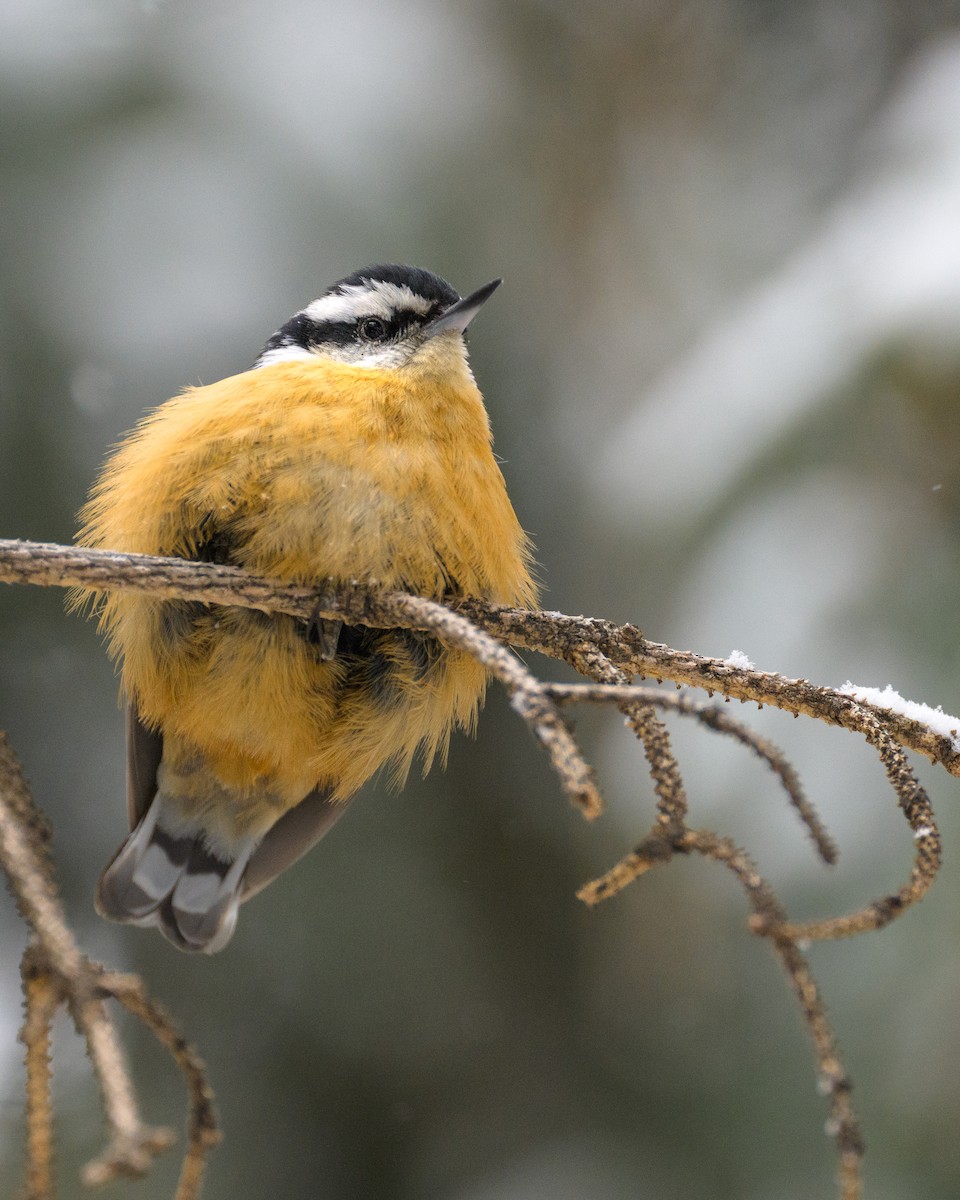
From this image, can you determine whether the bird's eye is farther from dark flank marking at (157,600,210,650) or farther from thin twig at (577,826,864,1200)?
thin twig at (577,826,864,1200)

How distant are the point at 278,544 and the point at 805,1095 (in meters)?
2.04

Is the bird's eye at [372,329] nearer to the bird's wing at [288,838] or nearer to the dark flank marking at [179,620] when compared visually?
the dark flank marking at [179,620]

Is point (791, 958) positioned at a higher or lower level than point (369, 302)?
lower

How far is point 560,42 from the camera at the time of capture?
4387mm

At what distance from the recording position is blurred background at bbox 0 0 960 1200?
3.03m

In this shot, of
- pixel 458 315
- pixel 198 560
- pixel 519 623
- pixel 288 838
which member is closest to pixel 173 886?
pixel 288 838

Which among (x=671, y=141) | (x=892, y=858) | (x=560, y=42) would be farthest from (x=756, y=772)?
(x=560, y=42)

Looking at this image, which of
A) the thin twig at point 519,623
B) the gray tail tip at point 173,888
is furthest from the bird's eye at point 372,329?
the gray tail tip at point 173,888

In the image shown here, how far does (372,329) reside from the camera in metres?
2.39

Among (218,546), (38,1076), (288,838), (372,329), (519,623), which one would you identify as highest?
(372,329)

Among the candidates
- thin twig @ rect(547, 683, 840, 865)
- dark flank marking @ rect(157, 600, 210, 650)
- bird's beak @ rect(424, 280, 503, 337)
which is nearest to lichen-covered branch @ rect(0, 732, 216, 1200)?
thin twig @ rect(547, 683, 840, 865)

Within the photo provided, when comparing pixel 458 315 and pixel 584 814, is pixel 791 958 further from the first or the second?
pixel 458 315

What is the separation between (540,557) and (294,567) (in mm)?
2032

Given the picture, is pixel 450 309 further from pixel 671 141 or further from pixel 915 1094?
pixel 671 141
